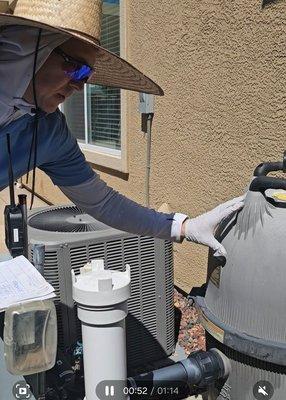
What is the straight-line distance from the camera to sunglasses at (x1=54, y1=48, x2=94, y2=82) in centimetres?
180

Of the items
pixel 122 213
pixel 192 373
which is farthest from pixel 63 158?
pixel 192 373

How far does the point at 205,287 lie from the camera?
226 centimetres

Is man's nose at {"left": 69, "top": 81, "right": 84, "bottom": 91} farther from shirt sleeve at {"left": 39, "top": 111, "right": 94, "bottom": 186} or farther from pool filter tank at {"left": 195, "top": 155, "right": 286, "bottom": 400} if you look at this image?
pool filter tank at {"left": 195, "top": 155, "right": 286, "bottom": 400}

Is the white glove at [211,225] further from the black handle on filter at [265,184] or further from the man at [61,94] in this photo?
the black handle on filter at [265,184]

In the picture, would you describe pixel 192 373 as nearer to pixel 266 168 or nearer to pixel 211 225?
pixel 211 225

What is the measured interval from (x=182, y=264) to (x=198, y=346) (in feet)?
2.97

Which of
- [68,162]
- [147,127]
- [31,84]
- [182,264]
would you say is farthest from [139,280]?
[147,127]

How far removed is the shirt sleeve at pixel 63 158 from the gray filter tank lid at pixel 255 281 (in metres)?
0.77

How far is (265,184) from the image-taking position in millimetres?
1908

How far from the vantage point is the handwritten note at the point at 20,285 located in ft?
5.02

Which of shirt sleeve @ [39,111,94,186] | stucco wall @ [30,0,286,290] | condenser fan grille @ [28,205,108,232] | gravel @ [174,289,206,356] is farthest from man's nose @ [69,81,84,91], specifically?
gravel @ [174,289,206,356]

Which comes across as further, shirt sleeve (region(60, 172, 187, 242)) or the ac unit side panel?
the ac unit side panel

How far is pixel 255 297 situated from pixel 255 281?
6 cm

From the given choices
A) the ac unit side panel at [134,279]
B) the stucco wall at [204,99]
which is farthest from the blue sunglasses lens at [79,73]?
the stucco wall at [204,99]
